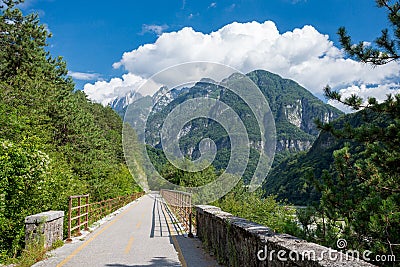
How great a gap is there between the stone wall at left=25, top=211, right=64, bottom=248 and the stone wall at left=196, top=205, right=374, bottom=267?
4.00 meters

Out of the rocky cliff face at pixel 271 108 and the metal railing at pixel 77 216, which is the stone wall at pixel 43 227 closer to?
the metal railing at pixel 77 216

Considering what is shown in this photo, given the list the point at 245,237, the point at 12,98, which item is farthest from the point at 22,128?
the point at 245,237

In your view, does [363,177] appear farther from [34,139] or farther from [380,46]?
[34,139]

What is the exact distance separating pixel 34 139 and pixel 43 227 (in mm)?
7173

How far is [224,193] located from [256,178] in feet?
9.20

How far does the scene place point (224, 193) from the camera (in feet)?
90.6

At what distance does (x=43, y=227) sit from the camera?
8.96 metres

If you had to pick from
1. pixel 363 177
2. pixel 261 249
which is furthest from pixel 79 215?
pixel 363 177

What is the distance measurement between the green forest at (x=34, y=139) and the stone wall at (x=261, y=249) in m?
4.94

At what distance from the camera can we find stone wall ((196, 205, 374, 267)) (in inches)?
150

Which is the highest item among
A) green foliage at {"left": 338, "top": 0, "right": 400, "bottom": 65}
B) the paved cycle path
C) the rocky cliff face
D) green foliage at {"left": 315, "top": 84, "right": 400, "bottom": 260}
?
the rocky cliff face

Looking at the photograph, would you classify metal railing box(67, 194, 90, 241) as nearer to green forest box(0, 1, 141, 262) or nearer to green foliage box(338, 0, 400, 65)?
green forest box(0, 1, 141, 262)

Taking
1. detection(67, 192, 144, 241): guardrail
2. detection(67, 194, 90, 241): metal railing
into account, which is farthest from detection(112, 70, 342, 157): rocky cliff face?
detection(67, 192, 144, 241): guardrail

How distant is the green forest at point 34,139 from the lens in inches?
416
